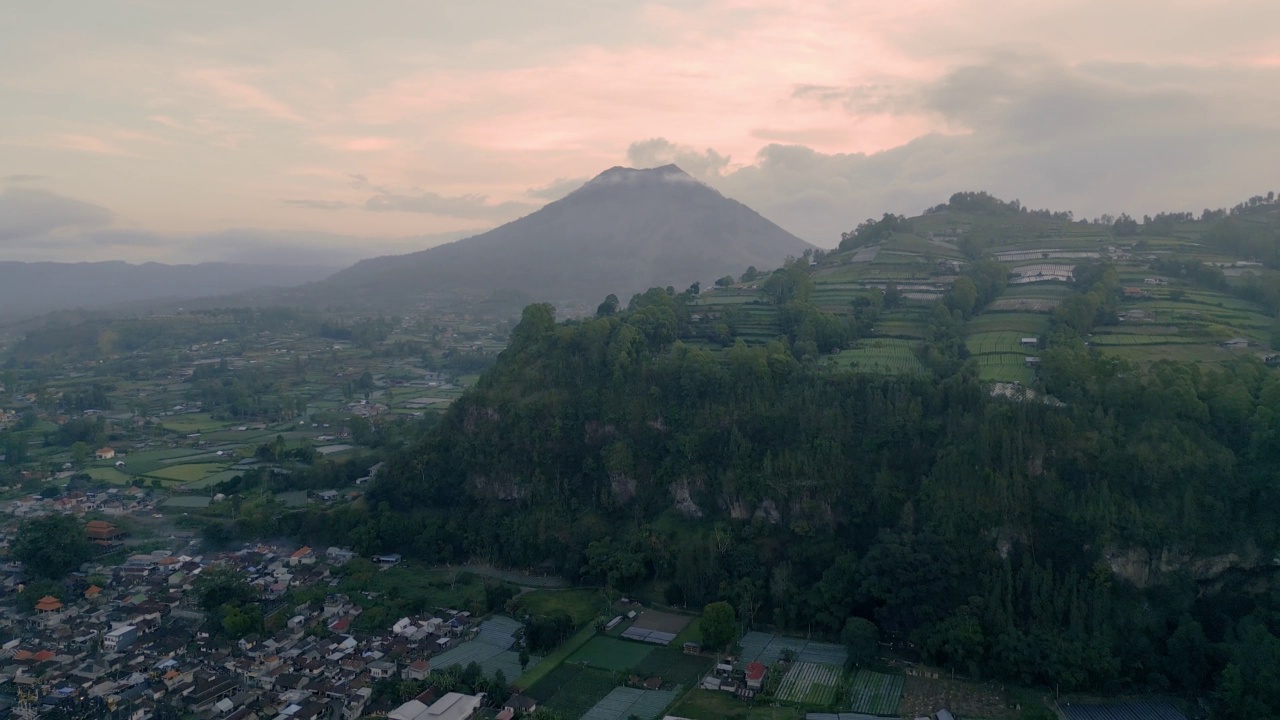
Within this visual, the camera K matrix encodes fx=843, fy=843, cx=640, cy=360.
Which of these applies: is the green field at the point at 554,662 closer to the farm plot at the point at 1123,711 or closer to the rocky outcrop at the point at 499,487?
the rocky outcrop at the point at 499,487

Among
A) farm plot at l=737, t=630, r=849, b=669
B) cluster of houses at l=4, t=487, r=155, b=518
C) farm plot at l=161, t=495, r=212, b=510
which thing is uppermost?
cluster of houses at l=4, t=487, r=155, b=518

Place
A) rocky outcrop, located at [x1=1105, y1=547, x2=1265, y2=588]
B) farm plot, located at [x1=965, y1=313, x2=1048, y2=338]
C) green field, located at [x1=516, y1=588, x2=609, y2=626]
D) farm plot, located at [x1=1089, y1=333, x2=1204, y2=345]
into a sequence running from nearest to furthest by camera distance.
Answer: rocky outcrop, located at [x1=1105, y1=547, x2=1265, y2=588], green field, located at [x1=516, y1=588, x2=609, y2=626], farm plot, located at [x1=1089, y1=333, x2=1204, y2=345], farm plot, located at [x1=965, y1=313, x2=1048, y2=338]

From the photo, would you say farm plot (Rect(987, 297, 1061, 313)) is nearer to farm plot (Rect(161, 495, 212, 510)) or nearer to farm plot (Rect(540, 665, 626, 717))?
farm plot (Rect(540, 665, 626, 717))

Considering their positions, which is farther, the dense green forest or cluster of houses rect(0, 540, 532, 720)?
the dense green forest

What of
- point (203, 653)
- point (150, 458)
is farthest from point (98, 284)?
point (203, 653)

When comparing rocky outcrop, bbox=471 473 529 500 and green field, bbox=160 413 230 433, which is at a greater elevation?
rocky outcrop, bbox=471 473 529 500

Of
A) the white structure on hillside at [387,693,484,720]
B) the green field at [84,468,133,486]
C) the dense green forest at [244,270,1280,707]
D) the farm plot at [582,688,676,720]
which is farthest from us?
the green field at [84,468,133,486]

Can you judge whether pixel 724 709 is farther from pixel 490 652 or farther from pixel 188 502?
pixel 188 502

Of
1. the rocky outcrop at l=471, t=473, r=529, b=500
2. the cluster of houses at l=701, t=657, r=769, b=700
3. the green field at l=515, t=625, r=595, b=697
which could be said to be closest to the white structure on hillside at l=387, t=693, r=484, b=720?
the green field at l=515, t=625, r=595, b=697
